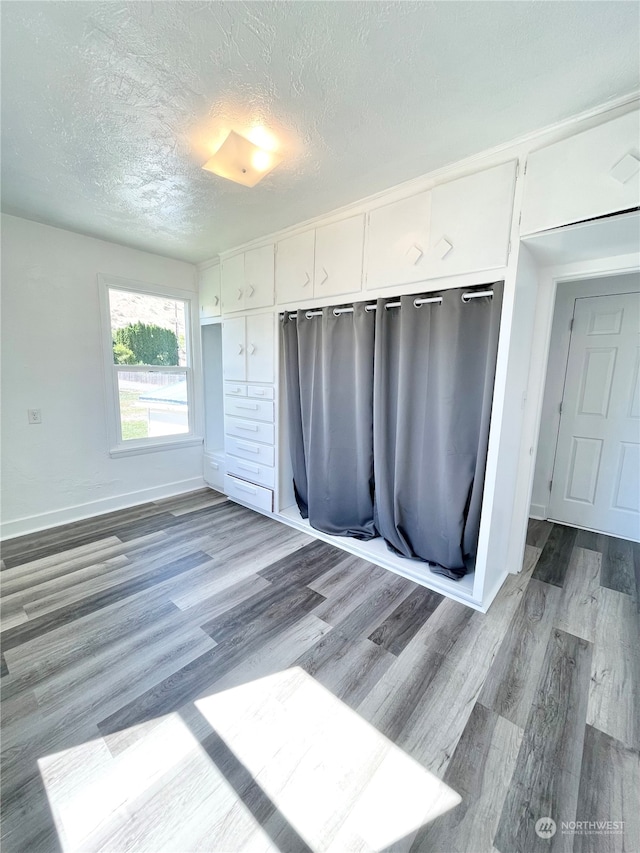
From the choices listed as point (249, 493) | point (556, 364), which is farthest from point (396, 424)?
point (556, 364)

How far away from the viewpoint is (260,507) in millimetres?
3225

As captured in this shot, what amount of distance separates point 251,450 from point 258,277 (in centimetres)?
161

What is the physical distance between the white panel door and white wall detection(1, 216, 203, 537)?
4.17m

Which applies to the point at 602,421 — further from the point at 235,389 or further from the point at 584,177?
the point at 235,389

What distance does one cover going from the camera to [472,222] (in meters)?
1.77

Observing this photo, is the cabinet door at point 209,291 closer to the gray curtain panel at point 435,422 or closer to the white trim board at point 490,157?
the white trim board at point 490,157

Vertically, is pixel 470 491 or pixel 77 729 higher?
pixel 470 491

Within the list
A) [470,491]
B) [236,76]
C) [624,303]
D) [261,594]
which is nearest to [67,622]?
[261,594]

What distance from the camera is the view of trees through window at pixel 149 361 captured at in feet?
10.7

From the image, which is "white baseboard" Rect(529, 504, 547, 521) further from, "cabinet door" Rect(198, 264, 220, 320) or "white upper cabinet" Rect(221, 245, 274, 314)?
"cabinet door" Rect(198, 264, 220, 320)

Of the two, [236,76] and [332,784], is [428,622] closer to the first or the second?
[332,784]

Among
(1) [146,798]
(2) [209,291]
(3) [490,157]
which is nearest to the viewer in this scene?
(1) [146,798]

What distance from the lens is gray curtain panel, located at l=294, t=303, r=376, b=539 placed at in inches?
96.3

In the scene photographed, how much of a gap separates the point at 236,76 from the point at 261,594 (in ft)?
8.50
